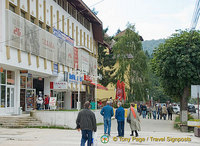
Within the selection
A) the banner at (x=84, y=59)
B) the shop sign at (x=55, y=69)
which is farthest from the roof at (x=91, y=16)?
the shop sign at (x=55, y=69)

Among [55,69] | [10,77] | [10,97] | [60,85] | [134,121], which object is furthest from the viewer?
[55,69]

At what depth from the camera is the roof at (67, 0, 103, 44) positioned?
38.1m

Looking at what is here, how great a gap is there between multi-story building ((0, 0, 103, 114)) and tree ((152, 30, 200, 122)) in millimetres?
6613

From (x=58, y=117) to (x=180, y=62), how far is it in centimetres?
993

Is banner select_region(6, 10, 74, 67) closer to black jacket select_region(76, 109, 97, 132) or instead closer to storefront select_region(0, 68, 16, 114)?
storefront select_region(0, 68, 16, 114)

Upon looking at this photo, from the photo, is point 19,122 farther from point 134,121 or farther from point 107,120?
point 134,121

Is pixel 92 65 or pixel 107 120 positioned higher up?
pixel 92 65

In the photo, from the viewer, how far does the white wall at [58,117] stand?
64.0 ft

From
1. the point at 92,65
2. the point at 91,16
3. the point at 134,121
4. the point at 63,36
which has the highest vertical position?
the point at 91,16

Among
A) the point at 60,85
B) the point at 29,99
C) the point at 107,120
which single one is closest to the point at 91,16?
the point at 60,85

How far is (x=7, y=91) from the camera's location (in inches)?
992

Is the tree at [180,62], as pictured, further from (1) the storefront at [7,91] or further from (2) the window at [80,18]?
(2) the window at [80,18]

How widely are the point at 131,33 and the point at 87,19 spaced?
6757mm

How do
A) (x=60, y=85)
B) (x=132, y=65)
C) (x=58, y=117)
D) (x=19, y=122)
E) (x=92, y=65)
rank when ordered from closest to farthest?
(x=58, y=117), (x=19, y=122), (x=60, y=85), (x=132, y=65), (x=92, y=65)
